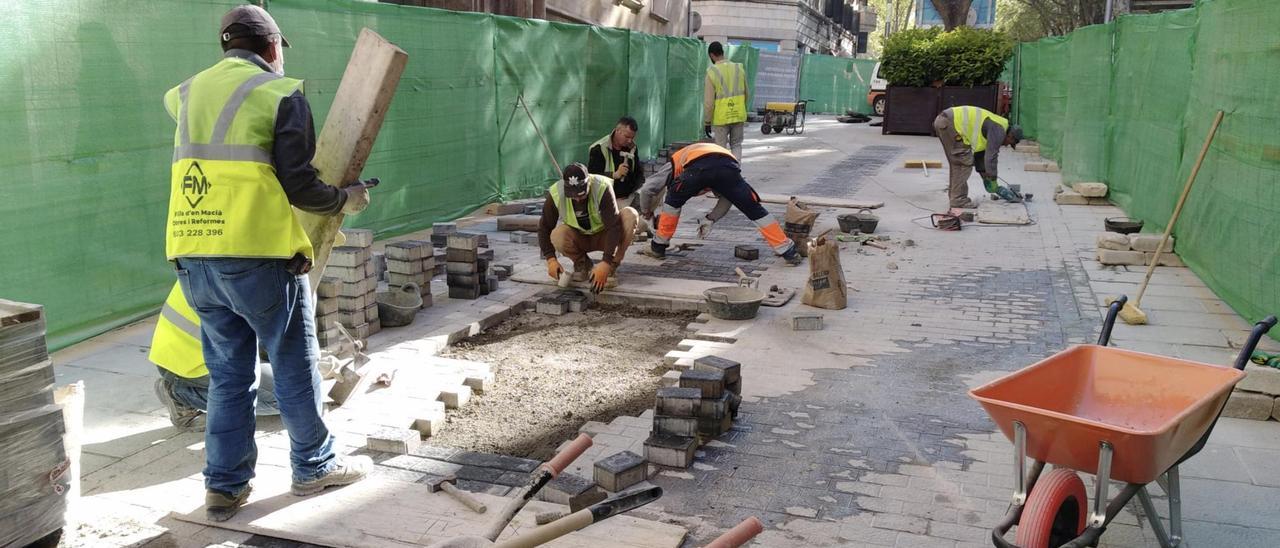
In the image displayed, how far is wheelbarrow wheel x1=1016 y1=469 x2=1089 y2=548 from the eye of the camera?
3.24m

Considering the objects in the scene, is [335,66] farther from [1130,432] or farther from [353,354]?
[1130,432]

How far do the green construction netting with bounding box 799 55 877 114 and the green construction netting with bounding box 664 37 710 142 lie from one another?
16.1 m

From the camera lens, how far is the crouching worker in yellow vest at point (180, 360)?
4.11 meters

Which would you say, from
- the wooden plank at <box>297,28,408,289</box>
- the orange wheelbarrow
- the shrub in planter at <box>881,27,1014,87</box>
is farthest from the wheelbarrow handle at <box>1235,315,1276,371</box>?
the shrub in planter at <box>881,27,1014,87</box>

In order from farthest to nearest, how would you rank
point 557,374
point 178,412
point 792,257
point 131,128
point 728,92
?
point 728,92, point 792,257, point 131,128, point 557,374, point 178,412

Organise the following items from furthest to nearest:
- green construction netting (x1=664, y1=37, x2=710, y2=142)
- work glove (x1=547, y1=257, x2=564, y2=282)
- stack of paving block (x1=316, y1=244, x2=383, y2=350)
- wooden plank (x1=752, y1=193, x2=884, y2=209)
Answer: green construction netting (x1=664, y1=37, x2=710, y2=142)
wooden plank (x1=752, y1=193, x2=884, y2=209)
work glove (x1=547, y1=257, x2=564, y2=282)
stack of paving block (x1=316, y1=244, x2=383, y2=350)

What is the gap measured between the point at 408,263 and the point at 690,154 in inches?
121

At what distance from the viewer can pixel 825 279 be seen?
7.39 meters

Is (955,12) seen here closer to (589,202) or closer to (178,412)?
(589,202)

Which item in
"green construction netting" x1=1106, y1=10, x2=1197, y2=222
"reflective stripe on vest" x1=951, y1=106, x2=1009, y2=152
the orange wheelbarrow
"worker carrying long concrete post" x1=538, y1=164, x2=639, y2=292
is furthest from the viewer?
"reflective stripe on vest" x1=951, y1=106, x2=1009, y2=152

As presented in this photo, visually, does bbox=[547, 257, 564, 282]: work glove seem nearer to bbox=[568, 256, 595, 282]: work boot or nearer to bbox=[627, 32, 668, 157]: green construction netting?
bbox=[568, 256, 595, 282]: work boot

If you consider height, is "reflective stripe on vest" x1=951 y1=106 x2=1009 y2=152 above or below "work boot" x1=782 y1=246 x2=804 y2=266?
above

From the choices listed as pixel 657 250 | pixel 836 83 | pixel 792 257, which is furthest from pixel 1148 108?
pixel 836 83

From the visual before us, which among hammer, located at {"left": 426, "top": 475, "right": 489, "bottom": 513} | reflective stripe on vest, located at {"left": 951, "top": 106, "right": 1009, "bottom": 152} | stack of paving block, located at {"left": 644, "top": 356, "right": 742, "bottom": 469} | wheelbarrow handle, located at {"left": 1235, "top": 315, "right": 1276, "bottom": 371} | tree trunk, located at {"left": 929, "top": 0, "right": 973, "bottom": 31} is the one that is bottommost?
hammer, located at {"left": 426, "top": 475, "right": 489, "bottom": 513}
